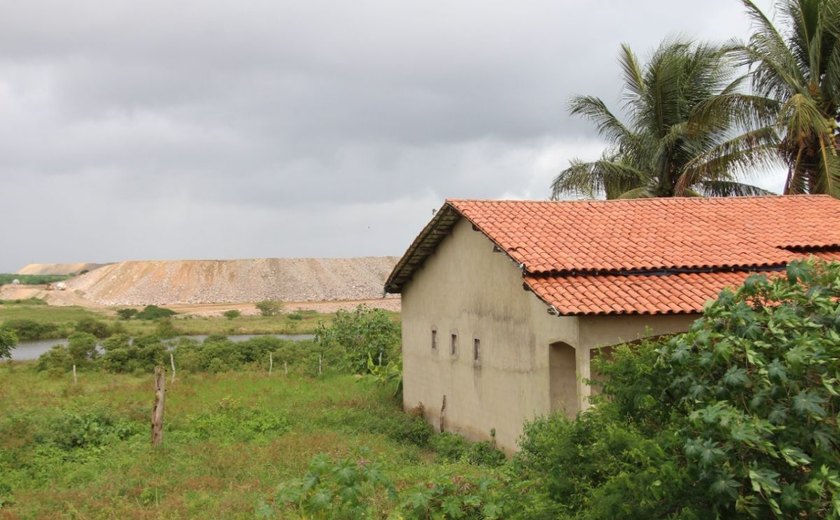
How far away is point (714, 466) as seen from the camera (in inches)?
204

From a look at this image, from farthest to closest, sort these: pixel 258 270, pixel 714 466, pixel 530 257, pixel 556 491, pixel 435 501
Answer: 1. pixel 258 270
2. pixel 530 257
3. pixel 435 501
4. pixel 556 491
5. pixel 714 466

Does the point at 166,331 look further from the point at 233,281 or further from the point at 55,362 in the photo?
the point at 233,281

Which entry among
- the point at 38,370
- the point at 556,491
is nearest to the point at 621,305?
the point at 556,491

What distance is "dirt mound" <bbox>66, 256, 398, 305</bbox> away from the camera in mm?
110562

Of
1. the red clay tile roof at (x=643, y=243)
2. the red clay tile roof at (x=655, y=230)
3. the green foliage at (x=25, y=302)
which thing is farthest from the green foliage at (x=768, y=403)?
the green foliage at (x=25, y=302)

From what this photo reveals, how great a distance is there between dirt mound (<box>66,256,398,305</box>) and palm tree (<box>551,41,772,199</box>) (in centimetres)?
Result: 8440

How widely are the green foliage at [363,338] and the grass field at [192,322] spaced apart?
1586 cm

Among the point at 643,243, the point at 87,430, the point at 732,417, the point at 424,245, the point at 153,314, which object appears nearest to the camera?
the point at 732,417

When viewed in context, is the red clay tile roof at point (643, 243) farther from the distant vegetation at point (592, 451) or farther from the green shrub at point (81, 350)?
the green shrub at point (81, 350)

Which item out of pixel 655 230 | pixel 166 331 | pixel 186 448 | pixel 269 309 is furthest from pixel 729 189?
pixel 269 309

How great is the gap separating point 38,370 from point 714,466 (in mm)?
32550

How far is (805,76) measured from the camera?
20516mm

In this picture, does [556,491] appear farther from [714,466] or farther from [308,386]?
[308,386]

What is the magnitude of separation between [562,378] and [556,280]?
164 centimetres
